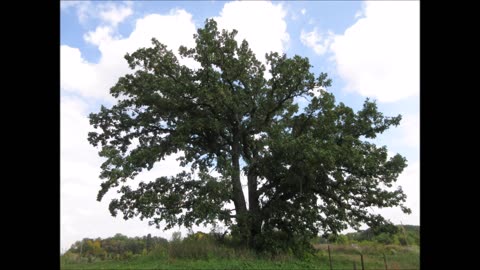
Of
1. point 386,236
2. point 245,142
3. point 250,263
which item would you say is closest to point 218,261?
point 250,263

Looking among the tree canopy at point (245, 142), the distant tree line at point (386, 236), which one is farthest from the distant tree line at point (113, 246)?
the distant tree line at point (386, 236)

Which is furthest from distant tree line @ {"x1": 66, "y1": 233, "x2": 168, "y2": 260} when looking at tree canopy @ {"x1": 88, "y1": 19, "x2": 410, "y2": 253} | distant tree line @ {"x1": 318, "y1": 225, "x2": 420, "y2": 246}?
distant tree line @ {"x1": 318, "y1": 225, "x2": 420, "y2": 246}

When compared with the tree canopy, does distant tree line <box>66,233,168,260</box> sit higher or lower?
lower

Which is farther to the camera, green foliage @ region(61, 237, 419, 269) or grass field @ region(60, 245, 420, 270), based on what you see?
green foliage @ region(61, 237, 419, 269)

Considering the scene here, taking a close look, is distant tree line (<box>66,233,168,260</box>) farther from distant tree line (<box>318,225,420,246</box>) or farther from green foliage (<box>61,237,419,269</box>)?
distant tree line (<box>318,225,420,246</box>)

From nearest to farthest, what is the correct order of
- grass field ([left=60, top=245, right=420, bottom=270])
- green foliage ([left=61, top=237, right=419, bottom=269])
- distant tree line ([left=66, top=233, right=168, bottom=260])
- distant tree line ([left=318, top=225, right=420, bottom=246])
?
grass field ([left=60, top=245, right=420, bottom=270]) < green foliage ([left=61, top=237, right=419, bottom=269]) < distant tree line ([left=66, top=233, right=168, bottom=260]) < distant tree line ([left=318, top=225, right=420, bottom=246])

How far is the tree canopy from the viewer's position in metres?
21.3

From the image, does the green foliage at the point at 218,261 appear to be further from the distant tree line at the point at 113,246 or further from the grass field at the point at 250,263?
the distant tree line at the point at 113,246

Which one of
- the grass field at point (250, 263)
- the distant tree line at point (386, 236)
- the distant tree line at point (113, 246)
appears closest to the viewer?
the grass field at point (250, 263)

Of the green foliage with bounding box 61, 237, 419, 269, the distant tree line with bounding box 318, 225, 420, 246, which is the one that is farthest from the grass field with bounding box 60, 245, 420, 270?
the distant tree line with bounding box 318, 225, 420, 246

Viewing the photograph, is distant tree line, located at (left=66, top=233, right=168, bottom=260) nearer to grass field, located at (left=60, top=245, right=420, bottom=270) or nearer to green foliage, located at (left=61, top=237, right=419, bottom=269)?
green foliage, located at (left=61, top=237, right=419, bottom=269)

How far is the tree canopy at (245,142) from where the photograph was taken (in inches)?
838

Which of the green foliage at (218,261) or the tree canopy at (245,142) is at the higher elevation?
the tree canopy at (245,142)

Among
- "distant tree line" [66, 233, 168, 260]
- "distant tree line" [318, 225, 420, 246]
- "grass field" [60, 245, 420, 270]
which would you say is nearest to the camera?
"grass field" [60, 245, 420, 270]
